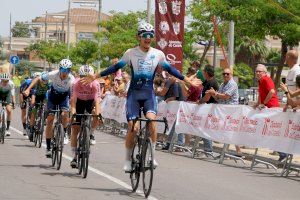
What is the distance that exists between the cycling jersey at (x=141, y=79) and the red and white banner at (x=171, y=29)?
14.1 m

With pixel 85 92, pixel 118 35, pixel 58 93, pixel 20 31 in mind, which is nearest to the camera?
pixel 85 92

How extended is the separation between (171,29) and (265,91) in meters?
9.18

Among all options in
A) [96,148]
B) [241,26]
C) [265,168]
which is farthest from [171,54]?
[265,168]

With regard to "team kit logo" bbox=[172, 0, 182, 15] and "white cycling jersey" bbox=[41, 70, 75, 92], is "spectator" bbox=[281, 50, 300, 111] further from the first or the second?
"team kit logo" bbox=[172, 0, 182, 15]

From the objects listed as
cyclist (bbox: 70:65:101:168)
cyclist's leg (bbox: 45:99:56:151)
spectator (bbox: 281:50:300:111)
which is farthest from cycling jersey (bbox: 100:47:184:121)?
spectator (bbox: 281:50:300:111)

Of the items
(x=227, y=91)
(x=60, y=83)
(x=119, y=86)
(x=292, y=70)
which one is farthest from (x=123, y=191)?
(x=119, y=86)

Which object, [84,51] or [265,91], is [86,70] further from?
[84,51]

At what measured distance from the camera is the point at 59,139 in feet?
51.7

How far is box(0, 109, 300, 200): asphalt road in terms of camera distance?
1252 centimetres

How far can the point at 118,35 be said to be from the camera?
59.0m

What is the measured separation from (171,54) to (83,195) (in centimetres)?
1545

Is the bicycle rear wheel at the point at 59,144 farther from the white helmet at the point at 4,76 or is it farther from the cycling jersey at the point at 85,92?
the white helmet at the point at 4,76

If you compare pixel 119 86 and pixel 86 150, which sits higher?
pixel 119 86

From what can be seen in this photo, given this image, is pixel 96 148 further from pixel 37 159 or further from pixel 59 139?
pixel 59 139
